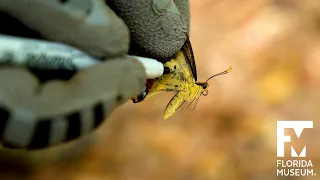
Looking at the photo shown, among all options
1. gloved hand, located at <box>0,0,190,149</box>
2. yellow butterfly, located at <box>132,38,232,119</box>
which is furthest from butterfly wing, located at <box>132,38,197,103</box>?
gloved hand, located at <box>0,0,190,149</box>

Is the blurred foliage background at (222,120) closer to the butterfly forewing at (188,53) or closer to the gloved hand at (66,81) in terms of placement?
the butterfly forewing at (188,53)

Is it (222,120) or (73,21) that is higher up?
(73,21)

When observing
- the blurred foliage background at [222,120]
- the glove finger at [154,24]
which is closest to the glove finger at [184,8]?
the glove finger at [154,24]

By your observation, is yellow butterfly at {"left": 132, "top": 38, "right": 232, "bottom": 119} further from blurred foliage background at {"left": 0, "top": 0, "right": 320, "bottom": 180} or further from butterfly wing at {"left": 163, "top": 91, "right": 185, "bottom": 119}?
blurred foliage background at {"left": 0, "top": 0, "right": 320, "bottom": 180}

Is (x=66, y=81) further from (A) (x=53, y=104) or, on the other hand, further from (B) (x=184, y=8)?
(B) (x=184, y=8)

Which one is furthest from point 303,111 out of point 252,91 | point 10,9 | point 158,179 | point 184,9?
point 10,9

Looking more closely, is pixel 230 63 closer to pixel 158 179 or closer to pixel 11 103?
pixel 158 179

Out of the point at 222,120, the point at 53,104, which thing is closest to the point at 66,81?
the point at 53,104

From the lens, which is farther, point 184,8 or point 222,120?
point 222,120
